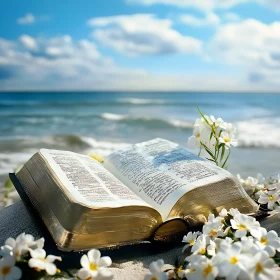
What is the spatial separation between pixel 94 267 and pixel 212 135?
3.26 ft

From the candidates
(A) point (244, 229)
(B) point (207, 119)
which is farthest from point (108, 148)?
(A) point (244, 229)

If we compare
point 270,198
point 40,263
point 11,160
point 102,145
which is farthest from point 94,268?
point 102,145

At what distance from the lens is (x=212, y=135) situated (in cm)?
170

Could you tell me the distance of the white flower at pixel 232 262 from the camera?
781mm

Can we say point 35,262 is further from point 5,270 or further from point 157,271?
point 157,271

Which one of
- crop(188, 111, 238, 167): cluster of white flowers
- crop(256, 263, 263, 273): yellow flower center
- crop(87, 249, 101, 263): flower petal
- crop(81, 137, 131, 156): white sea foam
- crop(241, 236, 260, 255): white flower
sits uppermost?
crop(188, 111, 238, 167): cluster of white flowers

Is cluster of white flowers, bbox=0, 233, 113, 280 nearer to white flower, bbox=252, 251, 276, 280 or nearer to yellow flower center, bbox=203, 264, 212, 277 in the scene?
yellow flower center, bbox=203, 264, 212, 277

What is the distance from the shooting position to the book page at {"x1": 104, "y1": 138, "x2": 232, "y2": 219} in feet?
4.22

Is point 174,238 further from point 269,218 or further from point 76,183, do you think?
point 269,218

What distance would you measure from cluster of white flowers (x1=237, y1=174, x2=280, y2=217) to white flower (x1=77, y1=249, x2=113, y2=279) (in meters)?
0.75

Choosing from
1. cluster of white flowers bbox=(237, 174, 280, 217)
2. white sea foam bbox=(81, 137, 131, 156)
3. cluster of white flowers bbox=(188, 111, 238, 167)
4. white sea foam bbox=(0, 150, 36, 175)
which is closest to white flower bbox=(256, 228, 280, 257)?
cluster of white flowers bbox=(237, 174, 280, 217)

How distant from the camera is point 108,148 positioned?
24.8ft

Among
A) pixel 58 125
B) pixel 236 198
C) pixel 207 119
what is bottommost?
pixel 58 125

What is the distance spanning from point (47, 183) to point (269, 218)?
2.95 ft
